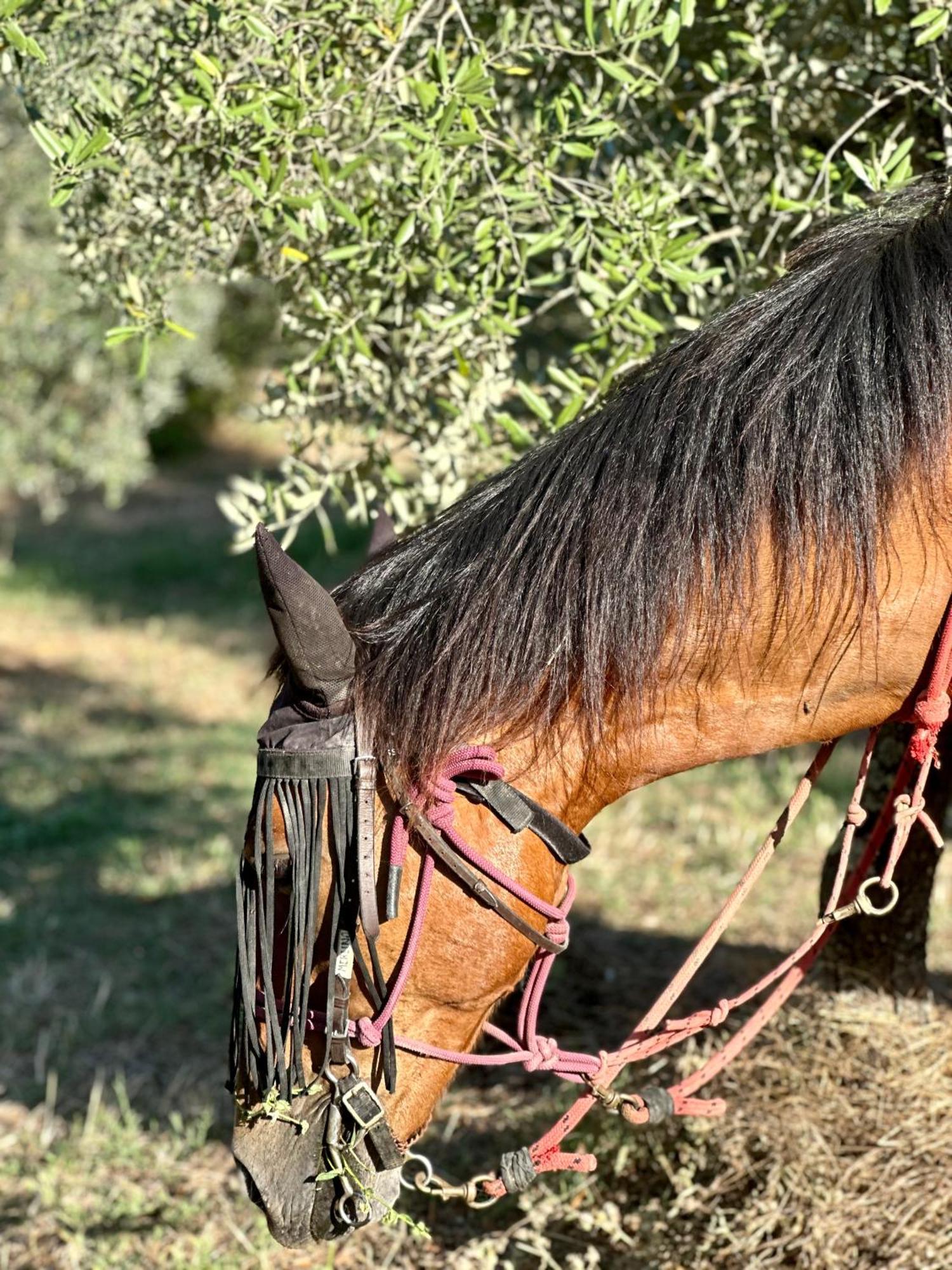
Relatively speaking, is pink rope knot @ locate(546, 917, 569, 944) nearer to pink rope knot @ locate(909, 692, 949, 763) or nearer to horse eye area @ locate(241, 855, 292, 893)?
horse eye area @ locate(241, 855, 292, 893)

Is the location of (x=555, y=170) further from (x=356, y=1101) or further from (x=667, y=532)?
(x=356, y=1101)

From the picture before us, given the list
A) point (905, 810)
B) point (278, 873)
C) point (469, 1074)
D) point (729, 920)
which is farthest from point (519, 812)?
point (469, 1074)

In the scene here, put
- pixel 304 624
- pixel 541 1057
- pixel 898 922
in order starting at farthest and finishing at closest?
pixel 898 922
pixel 541 1057
pixel 304 624

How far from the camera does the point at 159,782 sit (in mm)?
7254

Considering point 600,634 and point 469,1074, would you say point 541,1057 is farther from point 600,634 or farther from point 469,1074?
point 469,1074

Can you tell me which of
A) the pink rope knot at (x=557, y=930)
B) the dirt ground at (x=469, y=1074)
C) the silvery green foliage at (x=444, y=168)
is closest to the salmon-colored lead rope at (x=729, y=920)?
the pink rope knot at (x=557, y=930)

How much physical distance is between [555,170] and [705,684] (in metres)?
1.62

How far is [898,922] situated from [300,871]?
1.79 meters

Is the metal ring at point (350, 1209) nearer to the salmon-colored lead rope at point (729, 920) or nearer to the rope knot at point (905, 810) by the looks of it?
the salmon-colored lead rope at point (729, 920)

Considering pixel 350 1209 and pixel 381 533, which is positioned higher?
pixel 381 533

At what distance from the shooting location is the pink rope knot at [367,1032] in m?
1.87

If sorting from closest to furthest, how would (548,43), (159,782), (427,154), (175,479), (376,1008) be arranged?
(376,1008), (427,154), (548,43), (159,782), (175,479)

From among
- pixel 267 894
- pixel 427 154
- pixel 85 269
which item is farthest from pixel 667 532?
pixel 85 269

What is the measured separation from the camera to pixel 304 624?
1630 mm
